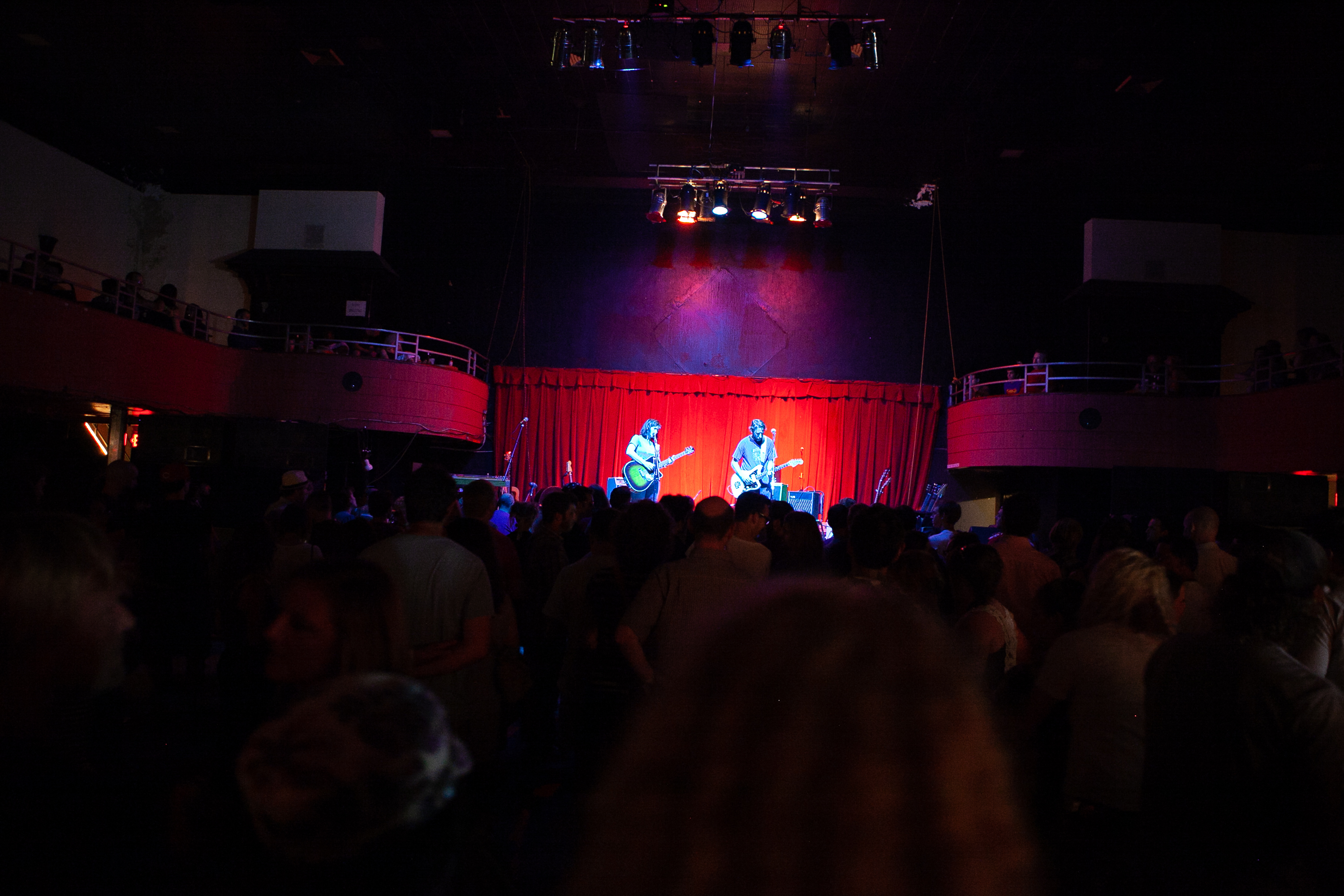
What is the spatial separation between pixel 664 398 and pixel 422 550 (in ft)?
44.7

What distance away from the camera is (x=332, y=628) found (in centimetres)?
171

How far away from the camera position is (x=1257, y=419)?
12.0 meters

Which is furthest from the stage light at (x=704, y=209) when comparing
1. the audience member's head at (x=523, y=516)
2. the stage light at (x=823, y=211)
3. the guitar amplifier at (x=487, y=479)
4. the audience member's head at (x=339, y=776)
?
the audience member's head at (x=339, y=776)

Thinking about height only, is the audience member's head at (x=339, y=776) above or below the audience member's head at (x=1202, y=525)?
below

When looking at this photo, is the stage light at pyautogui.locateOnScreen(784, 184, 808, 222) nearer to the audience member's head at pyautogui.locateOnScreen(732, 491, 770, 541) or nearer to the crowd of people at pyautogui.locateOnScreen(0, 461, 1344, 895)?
the crowd of people at pyautogui.locateOnScreen(0, 461, 1344, 895)

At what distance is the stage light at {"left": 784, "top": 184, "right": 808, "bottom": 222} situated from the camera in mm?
13461

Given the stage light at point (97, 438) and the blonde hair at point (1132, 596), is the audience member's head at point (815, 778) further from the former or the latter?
the stage light at point (97, 438)

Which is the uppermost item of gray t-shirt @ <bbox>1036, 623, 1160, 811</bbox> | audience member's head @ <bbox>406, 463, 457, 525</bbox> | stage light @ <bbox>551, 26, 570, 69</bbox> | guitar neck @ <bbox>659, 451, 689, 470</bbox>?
stage light @ <bbox>551, 26, 570, 69</bbox>

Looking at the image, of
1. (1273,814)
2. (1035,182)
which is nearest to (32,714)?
(1273,814)

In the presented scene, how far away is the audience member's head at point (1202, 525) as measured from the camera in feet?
15.3

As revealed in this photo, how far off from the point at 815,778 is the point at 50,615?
61.8 inches

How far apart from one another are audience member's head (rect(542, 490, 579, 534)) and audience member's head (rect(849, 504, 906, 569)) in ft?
6.93

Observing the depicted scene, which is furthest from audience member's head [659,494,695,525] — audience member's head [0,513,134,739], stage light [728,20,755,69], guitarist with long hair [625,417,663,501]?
guitarist with long hair [625,417,663,501]

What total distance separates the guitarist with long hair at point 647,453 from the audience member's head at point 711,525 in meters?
11.9
